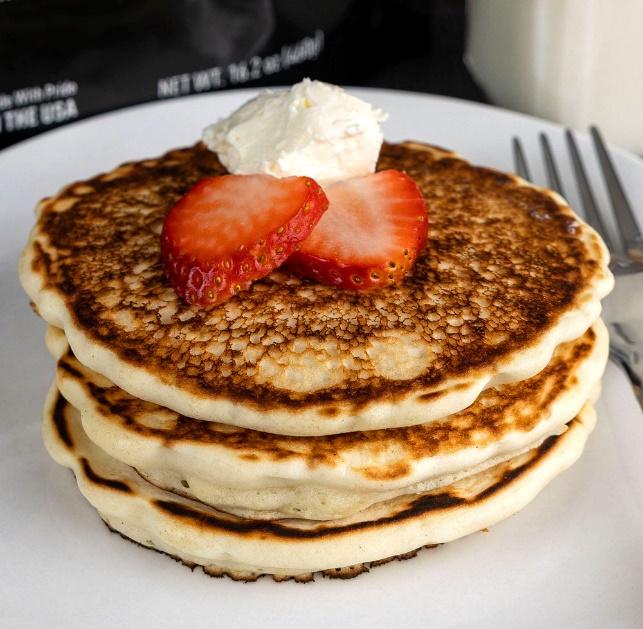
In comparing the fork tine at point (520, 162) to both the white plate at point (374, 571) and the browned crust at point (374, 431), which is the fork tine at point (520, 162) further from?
the browned crust at point (374, 431)

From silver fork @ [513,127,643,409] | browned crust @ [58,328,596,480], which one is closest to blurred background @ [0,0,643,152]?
silver fork @ [513,127,643,409]

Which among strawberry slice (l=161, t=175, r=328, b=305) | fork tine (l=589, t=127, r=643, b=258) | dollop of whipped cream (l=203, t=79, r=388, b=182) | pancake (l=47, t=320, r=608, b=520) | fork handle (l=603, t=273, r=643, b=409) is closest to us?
pancake (l=47, t=320, r=608, b=520)

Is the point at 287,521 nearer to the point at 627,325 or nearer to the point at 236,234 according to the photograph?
the point at 236,234

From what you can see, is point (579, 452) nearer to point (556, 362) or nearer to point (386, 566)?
point (556, 362)

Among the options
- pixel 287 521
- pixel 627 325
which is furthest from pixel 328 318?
pixel 627 325

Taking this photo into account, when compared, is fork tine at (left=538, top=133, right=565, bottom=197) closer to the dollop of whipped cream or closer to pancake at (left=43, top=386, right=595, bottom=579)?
the dollop of whipped cream
